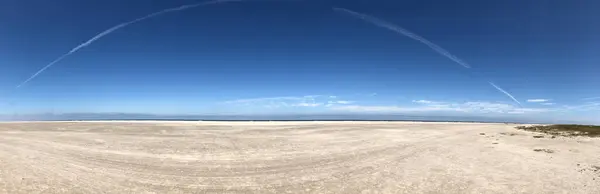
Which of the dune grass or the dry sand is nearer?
the dry sand

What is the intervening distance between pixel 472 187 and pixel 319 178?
8.16 meters

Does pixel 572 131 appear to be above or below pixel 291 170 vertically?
above

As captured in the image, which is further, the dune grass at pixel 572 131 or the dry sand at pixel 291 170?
the dune grass at pixel 572 131

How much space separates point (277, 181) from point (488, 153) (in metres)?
21.7

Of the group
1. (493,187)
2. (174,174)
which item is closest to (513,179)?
(493,187)

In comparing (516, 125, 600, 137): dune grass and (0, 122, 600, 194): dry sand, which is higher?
(516, 125, 600, 137): dune grass

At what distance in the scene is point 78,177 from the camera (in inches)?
774

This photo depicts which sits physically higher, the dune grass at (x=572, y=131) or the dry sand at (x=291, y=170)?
the dune grass at (x=572, y=131)

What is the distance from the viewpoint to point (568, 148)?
117 feet

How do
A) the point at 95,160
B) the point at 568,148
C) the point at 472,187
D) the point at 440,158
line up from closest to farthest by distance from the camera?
the point at 472,187, the point at 95,160, the point at 440,158, the point at 568,148

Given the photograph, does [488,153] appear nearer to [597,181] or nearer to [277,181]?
[597,181]

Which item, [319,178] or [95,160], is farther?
[95,160]

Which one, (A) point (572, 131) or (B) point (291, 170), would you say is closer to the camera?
(B) point (291, 170)

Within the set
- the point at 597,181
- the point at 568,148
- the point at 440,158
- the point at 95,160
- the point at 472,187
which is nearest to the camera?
the point at 472,187
